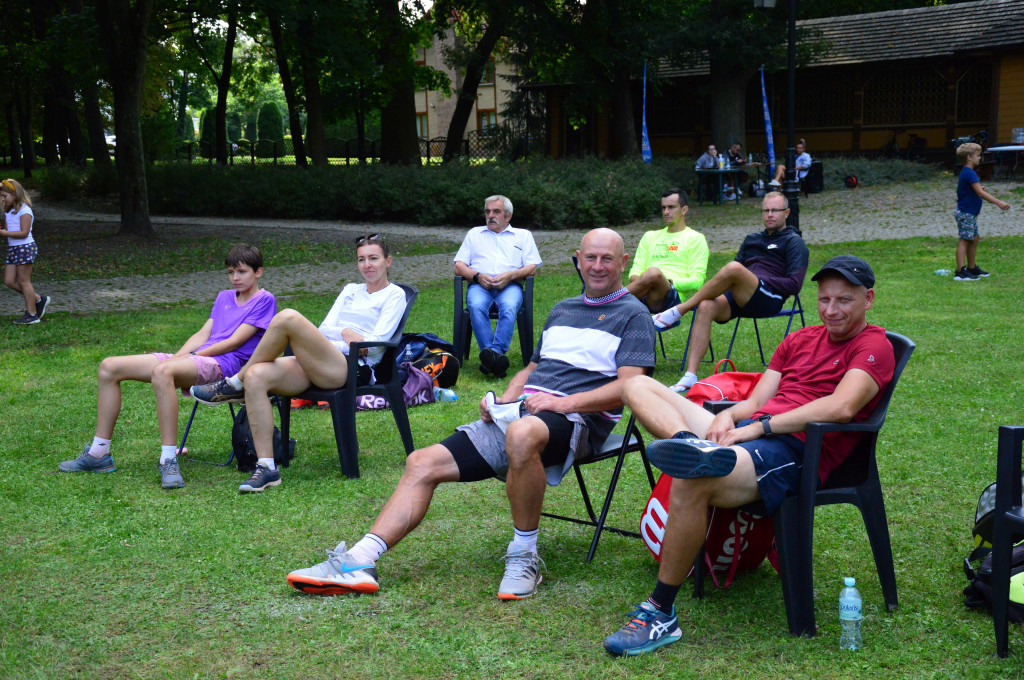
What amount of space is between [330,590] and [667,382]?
164 inches

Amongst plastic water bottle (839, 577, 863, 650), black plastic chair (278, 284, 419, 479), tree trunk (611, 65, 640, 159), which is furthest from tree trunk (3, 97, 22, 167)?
plastic water bottle (839, 577, 863, 650)

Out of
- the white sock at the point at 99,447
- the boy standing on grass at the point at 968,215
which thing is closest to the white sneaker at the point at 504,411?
the white sock at the point at 99,447

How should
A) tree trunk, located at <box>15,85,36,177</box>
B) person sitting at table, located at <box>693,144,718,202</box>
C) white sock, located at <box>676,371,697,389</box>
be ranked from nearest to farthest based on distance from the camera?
white sock, located at <box>676,371,697,389</box> → person sitting at table, located at <box>693,144,718,202</box> → tree trunk, located at <box>15,85,36,177</box>

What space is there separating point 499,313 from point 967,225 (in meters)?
6.57

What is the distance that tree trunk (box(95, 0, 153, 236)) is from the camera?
1716 centimetres

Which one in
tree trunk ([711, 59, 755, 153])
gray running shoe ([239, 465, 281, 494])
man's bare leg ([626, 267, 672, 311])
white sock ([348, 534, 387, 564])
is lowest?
gray running shoe ([239, 465, 281, 494])

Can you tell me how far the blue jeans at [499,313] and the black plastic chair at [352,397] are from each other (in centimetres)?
239

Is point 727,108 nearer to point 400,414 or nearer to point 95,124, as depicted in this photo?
point 95,124

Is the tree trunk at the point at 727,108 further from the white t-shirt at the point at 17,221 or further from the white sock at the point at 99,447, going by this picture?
the white sock at the point at 99,447

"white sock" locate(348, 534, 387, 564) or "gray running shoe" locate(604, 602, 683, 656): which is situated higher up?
"white sock" locate(348, 534, 387, 564)

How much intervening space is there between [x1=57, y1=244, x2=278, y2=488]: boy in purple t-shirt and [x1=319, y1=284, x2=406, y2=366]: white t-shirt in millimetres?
450

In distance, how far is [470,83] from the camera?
1153 inches

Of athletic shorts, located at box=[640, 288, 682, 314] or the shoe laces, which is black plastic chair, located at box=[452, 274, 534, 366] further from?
the shoe laces

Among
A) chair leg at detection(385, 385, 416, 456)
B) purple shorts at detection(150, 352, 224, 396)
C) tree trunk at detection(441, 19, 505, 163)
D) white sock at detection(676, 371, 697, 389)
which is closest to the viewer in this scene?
purple shorts at detection(150, 352, 224, 396)
